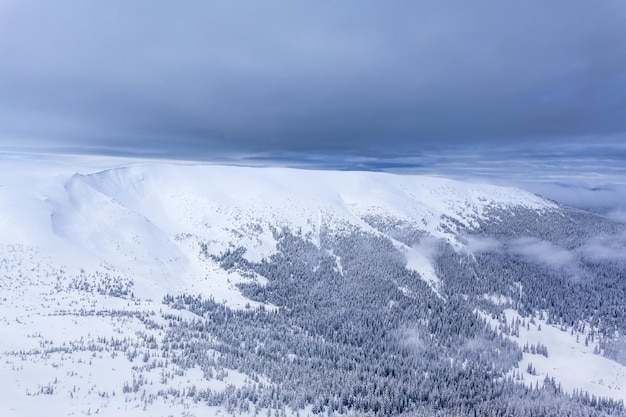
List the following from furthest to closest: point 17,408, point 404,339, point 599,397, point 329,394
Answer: point 404,339
point 599,397
point 329,394
point 17,408

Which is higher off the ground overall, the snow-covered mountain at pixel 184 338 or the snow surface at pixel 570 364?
the snow-covered mountain at pixel 184 338

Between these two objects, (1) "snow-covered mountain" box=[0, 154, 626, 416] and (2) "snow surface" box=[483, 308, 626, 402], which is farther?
(2) "snow surface" box=[483, 308, 626, 402]

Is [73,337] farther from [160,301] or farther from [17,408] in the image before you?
[160,301]

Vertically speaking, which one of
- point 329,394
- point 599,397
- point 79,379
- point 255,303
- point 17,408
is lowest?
point 599,397

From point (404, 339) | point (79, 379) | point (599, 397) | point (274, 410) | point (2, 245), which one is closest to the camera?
point (79, 379)

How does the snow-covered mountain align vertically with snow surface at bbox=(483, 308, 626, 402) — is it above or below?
above

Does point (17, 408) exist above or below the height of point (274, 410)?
above

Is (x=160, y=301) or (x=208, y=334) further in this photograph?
(x=160, y=301)

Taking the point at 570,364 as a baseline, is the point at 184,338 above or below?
above

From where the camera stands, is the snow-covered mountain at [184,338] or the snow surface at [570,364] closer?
the snow-covered mountain at [184,338]

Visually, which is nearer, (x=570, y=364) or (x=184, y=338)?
(x=184, y=338)

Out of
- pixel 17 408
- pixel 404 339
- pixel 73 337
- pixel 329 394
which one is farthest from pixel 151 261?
pixel 17 408
